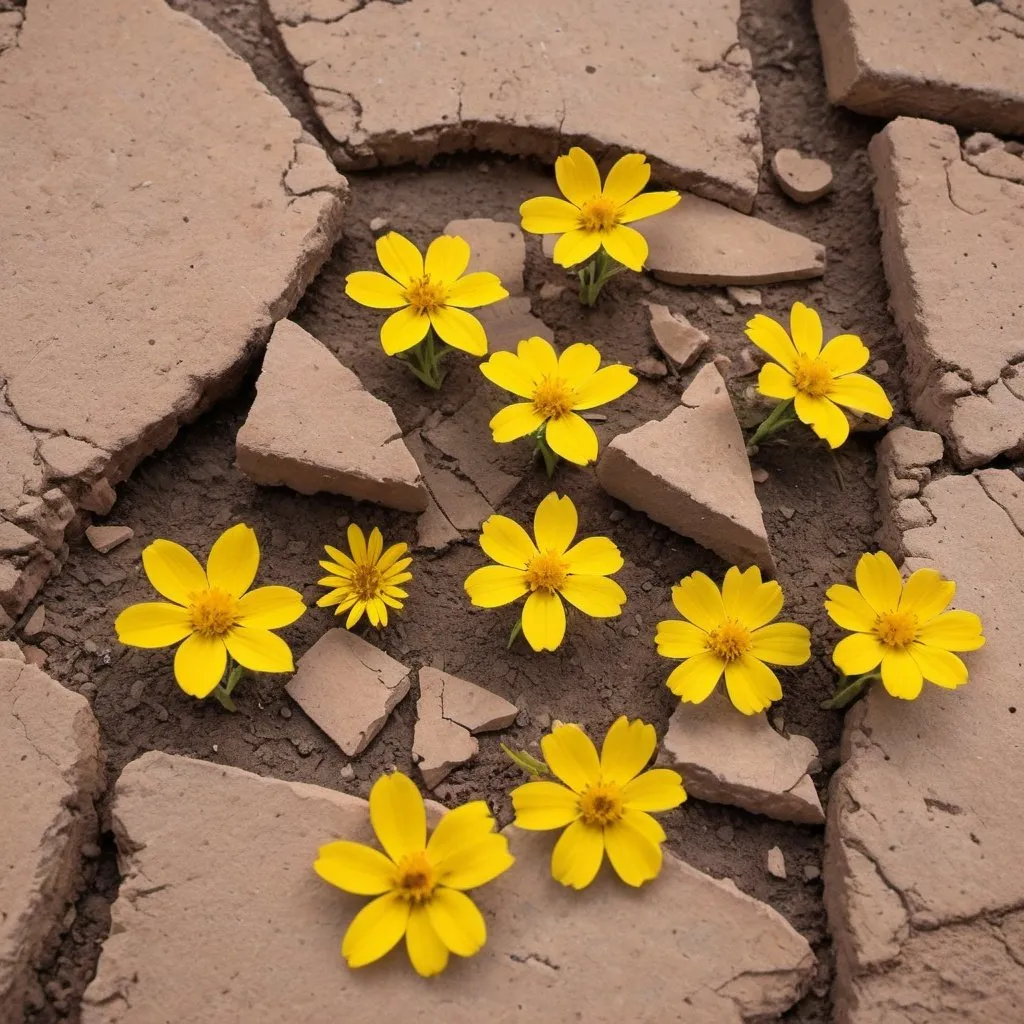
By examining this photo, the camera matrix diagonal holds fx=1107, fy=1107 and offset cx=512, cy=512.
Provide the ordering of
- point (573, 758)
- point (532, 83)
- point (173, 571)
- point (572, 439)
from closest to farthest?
point (573, 758) < point (173, 571) < point (572, 439) < point (532, 83)

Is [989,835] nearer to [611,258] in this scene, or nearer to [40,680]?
[611,258]

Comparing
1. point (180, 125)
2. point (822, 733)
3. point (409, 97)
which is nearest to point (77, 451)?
point (180, 125)

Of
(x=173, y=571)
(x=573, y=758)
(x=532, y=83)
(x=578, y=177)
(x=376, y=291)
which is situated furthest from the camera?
(x=532, y=83)

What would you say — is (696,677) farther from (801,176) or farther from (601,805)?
(801,176)

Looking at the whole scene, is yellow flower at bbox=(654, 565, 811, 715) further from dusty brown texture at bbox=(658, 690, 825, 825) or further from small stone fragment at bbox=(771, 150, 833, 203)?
small stone fragment at bbox=(771, 150, 833, 203)

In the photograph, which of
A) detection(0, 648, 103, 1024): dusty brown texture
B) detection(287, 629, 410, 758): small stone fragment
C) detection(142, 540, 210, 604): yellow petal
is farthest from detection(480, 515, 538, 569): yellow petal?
detection(0, 648, 103, 1024): dusty brown texture

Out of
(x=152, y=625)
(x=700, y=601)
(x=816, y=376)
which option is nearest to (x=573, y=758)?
(x=700, y=601)

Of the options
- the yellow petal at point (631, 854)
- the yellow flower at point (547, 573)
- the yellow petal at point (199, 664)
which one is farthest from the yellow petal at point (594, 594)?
the yellow petal at point (199, 664)
